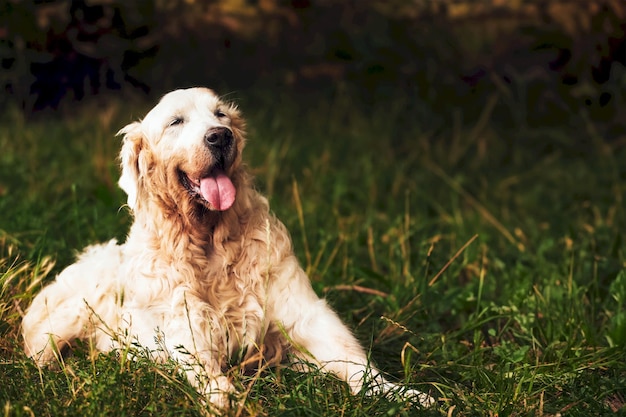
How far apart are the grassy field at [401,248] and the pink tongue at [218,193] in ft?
2.18

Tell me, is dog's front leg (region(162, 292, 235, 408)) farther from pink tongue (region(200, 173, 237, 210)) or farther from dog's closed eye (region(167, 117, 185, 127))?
dog's closed eye (region(167, 117, 185, 127))

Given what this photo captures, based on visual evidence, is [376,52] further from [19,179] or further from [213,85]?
[19,179]

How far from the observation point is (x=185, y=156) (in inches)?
132

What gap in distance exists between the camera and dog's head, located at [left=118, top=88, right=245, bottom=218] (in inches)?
132

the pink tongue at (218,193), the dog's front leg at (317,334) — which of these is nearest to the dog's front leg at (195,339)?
the dog's front leg at (317,334)

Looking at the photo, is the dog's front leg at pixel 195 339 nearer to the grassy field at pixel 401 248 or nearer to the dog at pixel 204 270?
the dog at pixel 204 270

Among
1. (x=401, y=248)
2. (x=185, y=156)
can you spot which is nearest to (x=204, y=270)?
(x=185, y=156)

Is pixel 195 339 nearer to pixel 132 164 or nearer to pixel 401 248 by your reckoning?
pixel 132 164

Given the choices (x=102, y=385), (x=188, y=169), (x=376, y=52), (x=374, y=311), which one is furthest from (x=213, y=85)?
(x=102, y=385)

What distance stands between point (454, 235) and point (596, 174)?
83.7 inches

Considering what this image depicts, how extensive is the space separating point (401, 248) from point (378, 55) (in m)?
3.11

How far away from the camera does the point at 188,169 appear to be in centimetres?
339

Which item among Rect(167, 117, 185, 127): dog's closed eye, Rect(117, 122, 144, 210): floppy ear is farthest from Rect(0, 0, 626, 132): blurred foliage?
Rect(167, 117, 185, 127): dog's closed eye

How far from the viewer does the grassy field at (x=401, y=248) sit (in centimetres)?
315
